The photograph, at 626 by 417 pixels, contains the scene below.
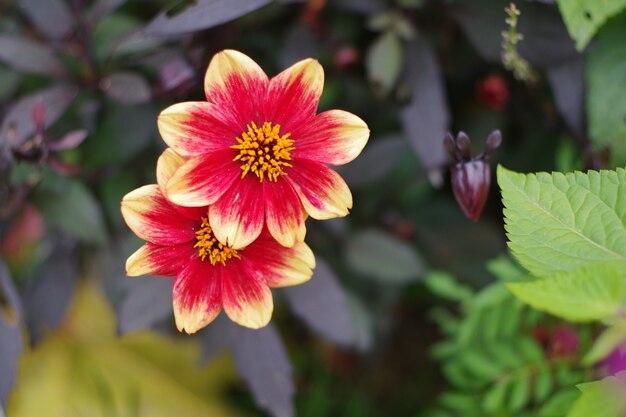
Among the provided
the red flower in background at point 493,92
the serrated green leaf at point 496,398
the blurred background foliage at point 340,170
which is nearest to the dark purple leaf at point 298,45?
the blurred background foliage at point 340,170

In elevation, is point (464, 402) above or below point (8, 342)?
below

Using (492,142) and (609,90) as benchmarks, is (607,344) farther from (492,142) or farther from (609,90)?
(609,90)

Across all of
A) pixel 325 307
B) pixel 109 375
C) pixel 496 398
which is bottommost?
pixel 109 375

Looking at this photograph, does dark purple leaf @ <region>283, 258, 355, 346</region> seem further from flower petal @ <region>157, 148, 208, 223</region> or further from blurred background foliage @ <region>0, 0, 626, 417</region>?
flower petal @ <region>157, 148, 208, 223</region>

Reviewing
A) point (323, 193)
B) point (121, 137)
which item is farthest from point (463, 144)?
point (121, 137)

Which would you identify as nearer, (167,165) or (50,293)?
(167,165)

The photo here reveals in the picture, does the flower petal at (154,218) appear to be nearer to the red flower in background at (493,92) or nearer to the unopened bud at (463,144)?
the unopened bud at (463,144)

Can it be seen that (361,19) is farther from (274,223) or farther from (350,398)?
(350,398)
